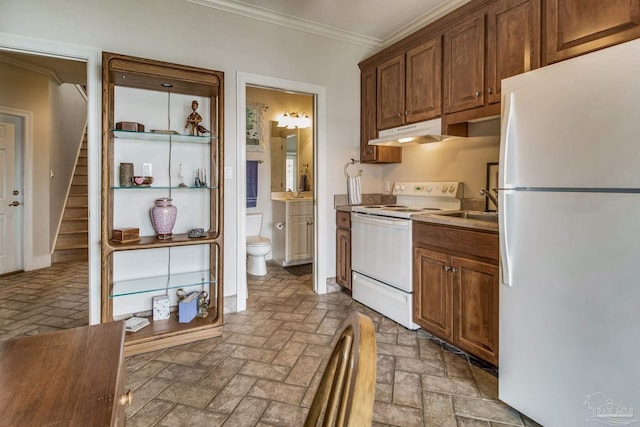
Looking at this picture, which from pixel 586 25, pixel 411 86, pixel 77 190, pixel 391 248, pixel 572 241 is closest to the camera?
pixel 572 241

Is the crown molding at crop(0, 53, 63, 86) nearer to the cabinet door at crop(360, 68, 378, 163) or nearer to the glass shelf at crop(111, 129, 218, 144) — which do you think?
the glass shelf at crop(111, 129, 218, 144)

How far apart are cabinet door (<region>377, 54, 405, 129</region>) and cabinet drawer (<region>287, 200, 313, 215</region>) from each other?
1709 mm

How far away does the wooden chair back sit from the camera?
18.2 inches

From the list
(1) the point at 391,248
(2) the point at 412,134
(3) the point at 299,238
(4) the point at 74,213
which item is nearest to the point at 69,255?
(4) the point at 74,213

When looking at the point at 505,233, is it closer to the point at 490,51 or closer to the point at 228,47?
the point at 490,51

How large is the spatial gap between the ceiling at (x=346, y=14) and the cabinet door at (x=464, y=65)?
0.56 meters

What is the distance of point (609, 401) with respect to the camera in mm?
1267

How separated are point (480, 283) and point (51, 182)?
5.96 metres

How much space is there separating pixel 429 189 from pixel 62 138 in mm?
5924

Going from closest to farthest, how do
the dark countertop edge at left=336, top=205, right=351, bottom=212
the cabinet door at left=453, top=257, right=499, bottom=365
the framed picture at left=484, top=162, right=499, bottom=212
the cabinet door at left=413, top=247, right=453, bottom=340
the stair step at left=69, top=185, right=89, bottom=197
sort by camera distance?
the cabinet door at left=453, top=257, right=499, bottom=365, the cabinet door at left=413, top=247, right=453, bottom=340, the framed picture at left=484, top=162, right=499, bottom=212, the dark countertop edge at left=336, top=205, right=351, bottom=212, the stair step at left=69, top=185, right=89, bottom=197

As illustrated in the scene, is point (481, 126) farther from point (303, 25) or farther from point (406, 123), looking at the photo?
point (303, 25)

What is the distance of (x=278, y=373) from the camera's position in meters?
2.01

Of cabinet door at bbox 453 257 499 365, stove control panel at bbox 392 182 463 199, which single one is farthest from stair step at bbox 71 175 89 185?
cabinet door at bbox 453 257 499 365

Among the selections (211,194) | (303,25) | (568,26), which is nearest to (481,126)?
(568,26)
